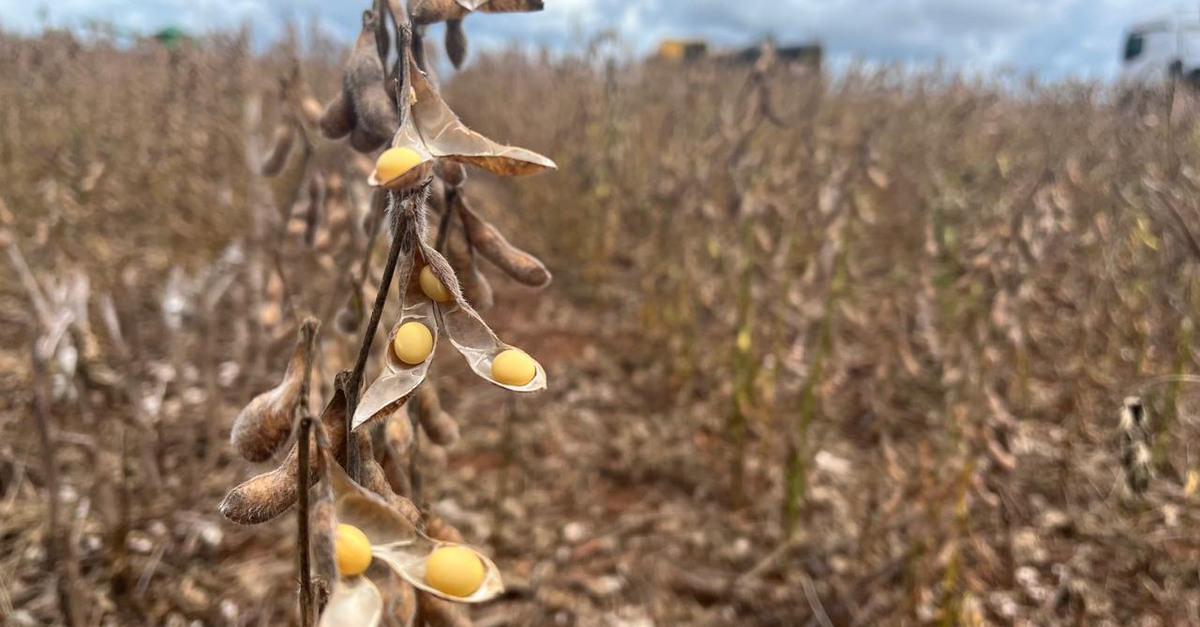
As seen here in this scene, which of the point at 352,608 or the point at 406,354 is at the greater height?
the point at 406,354

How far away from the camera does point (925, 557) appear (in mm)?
2258

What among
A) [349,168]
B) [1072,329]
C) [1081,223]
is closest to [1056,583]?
[1072,329]

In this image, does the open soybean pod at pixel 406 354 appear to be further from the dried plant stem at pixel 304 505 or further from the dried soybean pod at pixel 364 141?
the dried soybean pod at pixel 364 141

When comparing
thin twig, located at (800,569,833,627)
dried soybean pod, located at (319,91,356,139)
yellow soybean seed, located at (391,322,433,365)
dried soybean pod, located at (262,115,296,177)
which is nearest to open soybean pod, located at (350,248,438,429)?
yellow soybean seed, located at (391,322,433,365)

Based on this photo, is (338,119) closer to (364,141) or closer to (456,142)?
(364,141)

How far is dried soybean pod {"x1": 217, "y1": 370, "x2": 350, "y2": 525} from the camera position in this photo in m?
0.72

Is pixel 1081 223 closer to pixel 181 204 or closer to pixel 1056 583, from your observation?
pixel 1056 583

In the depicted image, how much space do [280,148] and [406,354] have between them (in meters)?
1.29

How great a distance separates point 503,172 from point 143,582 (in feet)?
6.48

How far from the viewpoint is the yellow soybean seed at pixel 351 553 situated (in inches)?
24.7

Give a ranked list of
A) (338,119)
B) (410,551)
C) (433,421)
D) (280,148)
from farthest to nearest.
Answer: (280,148) < (433,421) < (338,119) < (410,551)

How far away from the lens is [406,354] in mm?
738

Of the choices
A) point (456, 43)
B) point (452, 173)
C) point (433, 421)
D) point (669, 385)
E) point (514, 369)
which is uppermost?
point (456, 43)

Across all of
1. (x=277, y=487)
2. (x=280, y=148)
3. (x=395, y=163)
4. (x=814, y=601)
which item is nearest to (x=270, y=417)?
(x=277, y=487)
